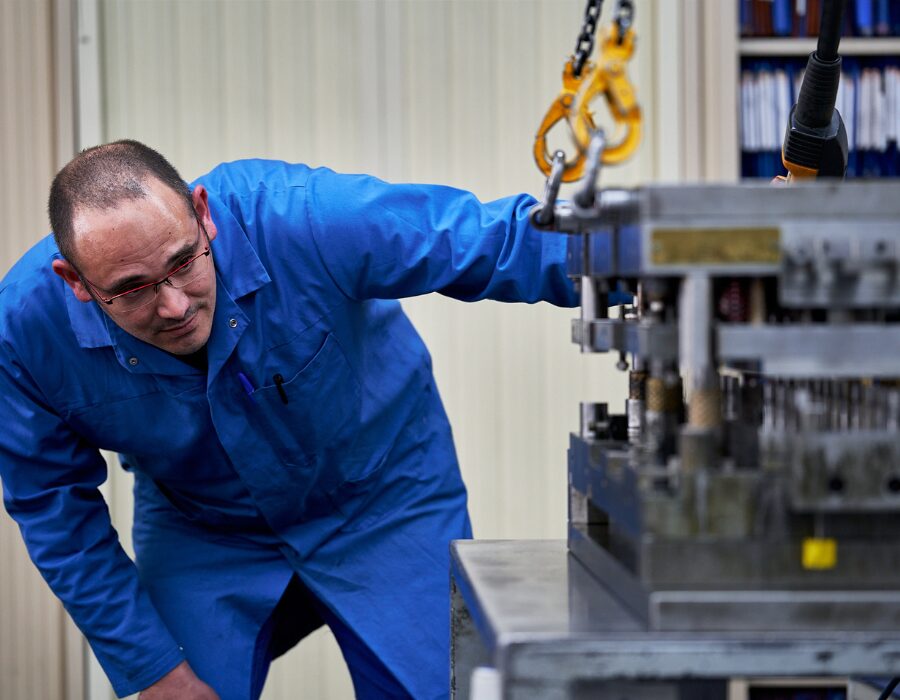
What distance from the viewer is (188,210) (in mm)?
1524

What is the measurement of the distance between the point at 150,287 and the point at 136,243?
7 cm

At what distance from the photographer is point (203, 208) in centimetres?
159

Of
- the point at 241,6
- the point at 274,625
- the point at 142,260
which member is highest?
the point at 241,6

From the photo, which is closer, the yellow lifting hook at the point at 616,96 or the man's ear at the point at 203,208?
the yellow lifting hook at the point at 616,96

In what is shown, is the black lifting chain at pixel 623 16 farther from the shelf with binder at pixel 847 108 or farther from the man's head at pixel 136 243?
the shelf with binder at pixel 847 108

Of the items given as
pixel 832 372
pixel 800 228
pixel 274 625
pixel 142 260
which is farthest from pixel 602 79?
pixel 274 625

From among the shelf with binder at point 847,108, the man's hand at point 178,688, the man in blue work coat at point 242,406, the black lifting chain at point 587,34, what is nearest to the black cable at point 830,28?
the black lifting chain at point 587,34

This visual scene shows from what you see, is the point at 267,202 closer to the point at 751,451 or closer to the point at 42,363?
the point at 42,363

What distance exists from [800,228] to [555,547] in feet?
1.76

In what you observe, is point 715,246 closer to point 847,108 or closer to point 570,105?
point 570,105

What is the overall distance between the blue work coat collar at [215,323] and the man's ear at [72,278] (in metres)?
0.05

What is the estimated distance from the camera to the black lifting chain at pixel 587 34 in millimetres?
1047

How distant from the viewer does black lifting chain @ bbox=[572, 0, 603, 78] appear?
1.05 m

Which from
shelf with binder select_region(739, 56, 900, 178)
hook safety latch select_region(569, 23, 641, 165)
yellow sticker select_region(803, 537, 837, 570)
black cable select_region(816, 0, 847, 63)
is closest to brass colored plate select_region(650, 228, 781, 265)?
hook safety latch select_region(569, 23, 641, 165)
